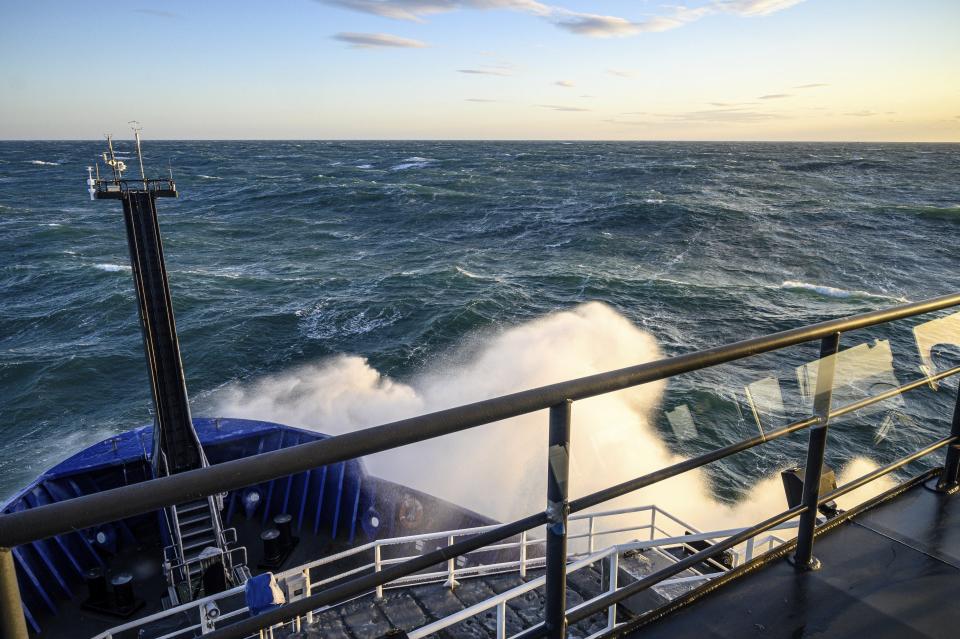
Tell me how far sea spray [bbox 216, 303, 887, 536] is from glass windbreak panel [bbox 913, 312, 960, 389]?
12.7m

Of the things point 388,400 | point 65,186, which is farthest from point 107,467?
point 65,186

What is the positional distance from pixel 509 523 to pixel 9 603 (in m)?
1.13

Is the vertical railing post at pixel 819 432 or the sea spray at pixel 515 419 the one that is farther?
the sea spray at pixel 515 419

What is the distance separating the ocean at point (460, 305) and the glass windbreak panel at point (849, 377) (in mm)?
170

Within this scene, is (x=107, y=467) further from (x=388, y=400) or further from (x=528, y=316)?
(x=528, y=316)

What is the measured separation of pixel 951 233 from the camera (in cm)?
5297

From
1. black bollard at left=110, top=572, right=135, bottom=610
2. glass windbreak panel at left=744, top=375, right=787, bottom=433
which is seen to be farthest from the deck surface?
black bollard at left=110, top=572, right=135, bottom=610

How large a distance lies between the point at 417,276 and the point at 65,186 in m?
85.5

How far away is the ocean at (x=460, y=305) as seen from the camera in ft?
70.0

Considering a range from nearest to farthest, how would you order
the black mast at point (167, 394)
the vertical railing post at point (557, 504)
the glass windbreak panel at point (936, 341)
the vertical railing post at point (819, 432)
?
the vertical railing post at point (557, 504)
the vertical railing post at point (819, 432)
the glass windbreak panel at point (936, 341)
the black mast at point (167, 394)

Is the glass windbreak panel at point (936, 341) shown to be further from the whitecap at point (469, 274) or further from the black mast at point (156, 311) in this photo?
the whitecap at point (469, 274)

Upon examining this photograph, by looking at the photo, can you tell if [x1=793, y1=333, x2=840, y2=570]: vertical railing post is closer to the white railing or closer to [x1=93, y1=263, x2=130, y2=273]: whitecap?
the white railing

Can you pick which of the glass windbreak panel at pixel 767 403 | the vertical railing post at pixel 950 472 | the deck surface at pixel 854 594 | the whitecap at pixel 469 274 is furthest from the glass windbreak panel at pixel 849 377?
the whitecap at pixel 469 274

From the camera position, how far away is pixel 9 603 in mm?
1112
